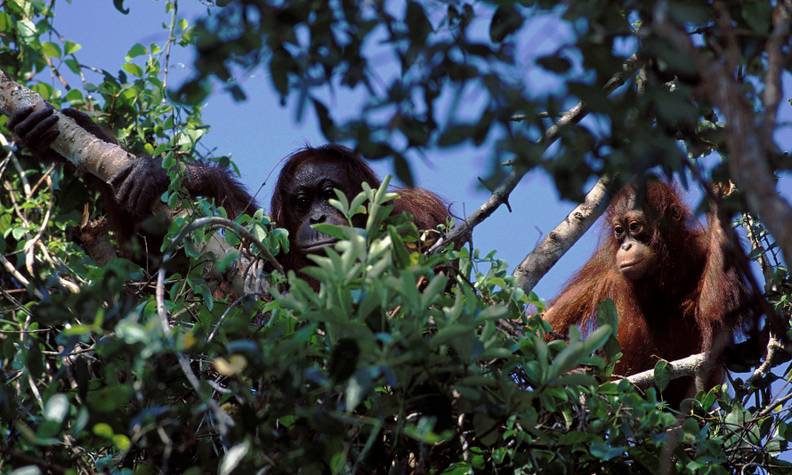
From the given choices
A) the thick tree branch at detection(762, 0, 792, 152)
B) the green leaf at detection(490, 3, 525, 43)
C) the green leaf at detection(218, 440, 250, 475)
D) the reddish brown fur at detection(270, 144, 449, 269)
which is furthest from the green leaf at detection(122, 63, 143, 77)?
the thick tree branch at detection(762, 0, 792, 152)

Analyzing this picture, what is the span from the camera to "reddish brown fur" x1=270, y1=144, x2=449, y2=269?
4.64 meters

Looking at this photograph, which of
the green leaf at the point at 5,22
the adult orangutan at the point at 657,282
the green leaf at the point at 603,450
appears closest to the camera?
the green leaf at the point at 603,450

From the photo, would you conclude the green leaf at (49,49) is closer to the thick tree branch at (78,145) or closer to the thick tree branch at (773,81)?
the thick tree branch at (78,145)

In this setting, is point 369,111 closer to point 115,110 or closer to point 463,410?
point 463,410

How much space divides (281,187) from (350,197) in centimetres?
33

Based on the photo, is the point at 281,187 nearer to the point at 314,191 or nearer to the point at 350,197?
the point at 314,191

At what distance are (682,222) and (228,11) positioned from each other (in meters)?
3.90

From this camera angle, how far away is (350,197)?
16.2 feet

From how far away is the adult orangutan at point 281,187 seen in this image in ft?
12.8

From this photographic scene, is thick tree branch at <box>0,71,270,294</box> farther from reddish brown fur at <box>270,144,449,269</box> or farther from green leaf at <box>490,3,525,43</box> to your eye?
green leaf at <box>490,3,525,43</box>

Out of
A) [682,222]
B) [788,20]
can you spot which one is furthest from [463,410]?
[682,222]

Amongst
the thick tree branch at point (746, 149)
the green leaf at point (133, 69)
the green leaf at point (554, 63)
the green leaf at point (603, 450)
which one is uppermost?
the green leaf at point (133, 69)

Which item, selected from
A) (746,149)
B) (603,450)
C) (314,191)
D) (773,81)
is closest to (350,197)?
(314,191)

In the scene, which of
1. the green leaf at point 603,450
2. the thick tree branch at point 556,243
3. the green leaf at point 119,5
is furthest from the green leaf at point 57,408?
the green leaf at point 119,5
